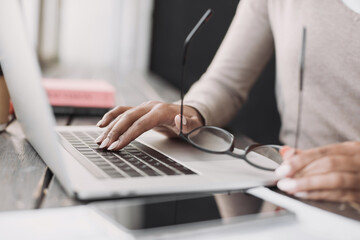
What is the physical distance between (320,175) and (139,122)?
28cm

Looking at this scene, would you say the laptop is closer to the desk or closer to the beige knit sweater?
the desk

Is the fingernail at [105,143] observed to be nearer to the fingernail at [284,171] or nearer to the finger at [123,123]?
the finger at [123,123]

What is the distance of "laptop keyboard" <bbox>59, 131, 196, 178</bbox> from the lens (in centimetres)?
47

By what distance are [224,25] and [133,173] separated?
1.64 m

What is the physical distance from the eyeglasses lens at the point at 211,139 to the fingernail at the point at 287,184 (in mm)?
95

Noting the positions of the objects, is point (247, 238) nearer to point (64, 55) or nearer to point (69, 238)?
point (69, 238)

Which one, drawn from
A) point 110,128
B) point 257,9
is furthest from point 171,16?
point 110,128

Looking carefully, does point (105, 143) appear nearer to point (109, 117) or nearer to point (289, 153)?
point (109, 117)

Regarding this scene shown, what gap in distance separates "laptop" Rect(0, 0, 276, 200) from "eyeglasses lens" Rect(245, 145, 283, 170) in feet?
0.05

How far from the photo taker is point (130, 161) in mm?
520

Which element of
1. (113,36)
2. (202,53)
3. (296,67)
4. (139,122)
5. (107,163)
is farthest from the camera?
(113,36)

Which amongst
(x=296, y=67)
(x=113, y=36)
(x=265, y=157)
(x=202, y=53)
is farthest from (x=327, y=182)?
(x=113, y=36)

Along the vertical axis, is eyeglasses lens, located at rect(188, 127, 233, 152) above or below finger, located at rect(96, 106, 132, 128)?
above

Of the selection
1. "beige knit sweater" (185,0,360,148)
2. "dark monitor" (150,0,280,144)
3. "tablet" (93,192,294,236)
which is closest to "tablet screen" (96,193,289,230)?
"tablet" (93,192,294,236)
